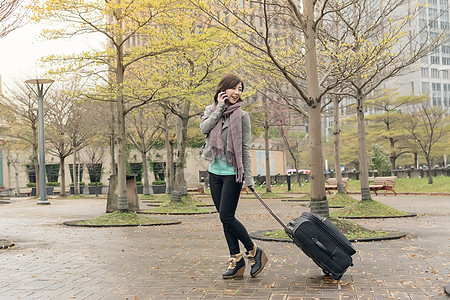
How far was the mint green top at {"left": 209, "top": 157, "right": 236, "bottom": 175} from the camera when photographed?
18.4ft

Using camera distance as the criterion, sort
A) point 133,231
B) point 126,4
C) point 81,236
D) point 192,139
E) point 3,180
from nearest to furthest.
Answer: point 81,236
point 133,231
point 126,4
point 192,139
point 3,180

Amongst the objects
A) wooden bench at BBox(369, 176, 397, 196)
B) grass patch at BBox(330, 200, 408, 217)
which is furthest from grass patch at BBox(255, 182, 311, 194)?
grass patch at BBox(330, 200, 408, 217)

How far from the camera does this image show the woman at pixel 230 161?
18.3ft

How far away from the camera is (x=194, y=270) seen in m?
6.32

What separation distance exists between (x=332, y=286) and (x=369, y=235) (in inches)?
164

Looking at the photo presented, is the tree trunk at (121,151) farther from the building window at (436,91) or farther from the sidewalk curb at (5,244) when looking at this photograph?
the building window at (436,91)

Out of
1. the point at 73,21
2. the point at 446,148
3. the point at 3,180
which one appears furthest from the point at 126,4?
the point at 3,180

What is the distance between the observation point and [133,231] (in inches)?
461

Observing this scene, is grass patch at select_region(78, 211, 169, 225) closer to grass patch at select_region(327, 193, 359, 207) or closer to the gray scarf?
grass patch at select_region(327, 193, 359, 207)

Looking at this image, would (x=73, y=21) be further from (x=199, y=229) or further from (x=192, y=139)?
(x=192, y=139)


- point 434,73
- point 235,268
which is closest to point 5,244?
point 235,268

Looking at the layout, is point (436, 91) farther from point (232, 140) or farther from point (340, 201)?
point (232, 140)

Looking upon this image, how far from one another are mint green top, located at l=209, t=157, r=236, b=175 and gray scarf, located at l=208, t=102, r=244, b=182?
0.05 metres

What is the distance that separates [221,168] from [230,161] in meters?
0.14
